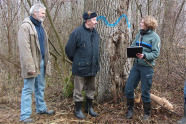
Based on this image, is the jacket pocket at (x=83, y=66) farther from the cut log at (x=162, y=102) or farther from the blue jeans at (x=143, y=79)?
the cut log at (x=162, y=102)

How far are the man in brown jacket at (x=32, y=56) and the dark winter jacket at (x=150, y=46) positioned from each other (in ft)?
6.23

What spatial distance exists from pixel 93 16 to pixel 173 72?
13.1 ft

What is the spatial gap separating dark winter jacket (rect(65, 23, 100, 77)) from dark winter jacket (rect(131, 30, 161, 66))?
0.91 metres

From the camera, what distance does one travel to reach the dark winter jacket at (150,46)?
3.23m

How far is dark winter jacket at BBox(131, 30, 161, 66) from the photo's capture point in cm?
323

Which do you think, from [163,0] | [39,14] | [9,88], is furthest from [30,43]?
[163,0]

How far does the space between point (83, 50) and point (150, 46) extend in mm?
1283

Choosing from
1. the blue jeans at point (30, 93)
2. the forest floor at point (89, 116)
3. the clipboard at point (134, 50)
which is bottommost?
the forest floor at point (89, 116)

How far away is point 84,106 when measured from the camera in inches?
159

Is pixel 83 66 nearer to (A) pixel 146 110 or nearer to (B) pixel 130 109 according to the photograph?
(B) pixel 130 109

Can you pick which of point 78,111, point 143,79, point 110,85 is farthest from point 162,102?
point 78,111

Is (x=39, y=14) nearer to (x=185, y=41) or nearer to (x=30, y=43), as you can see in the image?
(x=30, y=43)

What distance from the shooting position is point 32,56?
316cm

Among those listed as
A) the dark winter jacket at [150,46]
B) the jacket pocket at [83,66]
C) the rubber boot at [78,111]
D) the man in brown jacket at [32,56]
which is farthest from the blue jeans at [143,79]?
the man in brown jacket at [32,56]
